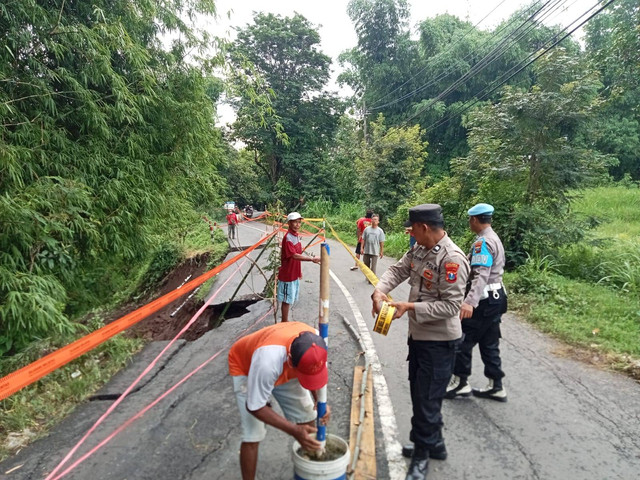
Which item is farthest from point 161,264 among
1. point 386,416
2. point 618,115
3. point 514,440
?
point 618,115

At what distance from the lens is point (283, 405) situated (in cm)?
253

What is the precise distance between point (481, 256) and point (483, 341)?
0.86 metres

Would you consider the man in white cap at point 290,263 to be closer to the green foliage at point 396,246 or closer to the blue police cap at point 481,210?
the blue police cap at point 481,210

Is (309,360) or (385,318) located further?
(385,318)

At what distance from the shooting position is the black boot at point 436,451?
110 inches

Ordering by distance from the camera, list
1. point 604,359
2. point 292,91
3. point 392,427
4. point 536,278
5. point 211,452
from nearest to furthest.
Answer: point 211,452 → point 392,427 → point 604,359 → point 536,278 → point 292,91

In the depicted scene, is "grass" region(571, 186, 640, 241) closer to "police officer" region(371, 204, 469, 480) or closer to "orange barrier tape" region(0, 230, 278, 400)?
"police officer" region(371, 204, 469, 480)

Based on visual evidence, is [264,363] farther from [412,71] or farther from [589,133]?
[412,71]

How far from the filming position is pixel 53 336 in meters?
4.51

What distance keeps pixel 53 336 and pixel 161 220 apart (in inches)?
89.4

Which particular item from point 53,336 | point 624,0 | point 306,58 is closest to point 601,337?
point 53,336

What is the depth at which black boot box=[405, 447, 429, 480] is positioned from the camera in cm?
259

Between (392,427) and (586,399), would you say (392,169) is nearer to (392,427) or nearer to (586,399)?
(586,399)

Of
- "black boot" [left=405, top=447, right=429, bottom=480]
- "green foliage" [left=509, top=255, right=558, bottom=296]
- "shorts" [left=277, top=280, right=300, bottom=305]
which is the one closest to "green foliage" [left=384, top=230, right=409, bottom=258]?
"green foliage" [left=509, top=255, right=558, bottom=296]
